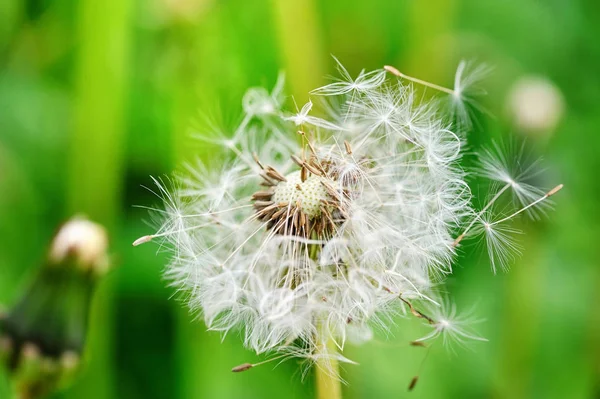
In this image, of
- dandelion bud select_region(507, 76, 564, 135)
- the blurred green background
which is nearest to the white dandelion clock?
the blurred green background

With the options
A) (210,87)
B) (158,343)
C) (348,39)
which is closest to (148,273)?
(158,343)

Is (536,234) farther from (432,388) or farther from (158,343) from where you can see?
(158,343)

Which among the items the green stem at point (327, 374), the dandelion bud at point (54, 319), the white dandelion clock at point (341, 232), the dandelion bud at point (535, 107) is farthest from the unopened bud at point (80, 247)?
the dandelion bud at point (535, 107)

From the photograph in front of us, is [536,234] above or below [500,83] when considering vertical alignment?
below

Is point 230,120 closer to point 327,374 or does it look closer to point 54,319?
point 54,319

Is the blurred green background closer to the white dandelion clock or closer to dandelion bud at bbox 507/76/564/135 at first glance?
dandelion bud at bbox 507/76/564/135

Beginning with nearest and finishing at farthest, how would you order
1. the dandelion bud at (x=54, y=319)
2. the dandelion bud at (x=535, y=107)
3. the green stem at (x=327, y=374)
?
the green stem at (x=327, y=374) → the dandelion bud at (x=54, y=319) → the dandelion bud at (x=535, y=107)

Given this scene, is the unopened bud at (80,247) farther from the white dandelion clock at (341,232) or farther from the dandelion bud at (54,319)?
the white dandelion clock at (341,232)
